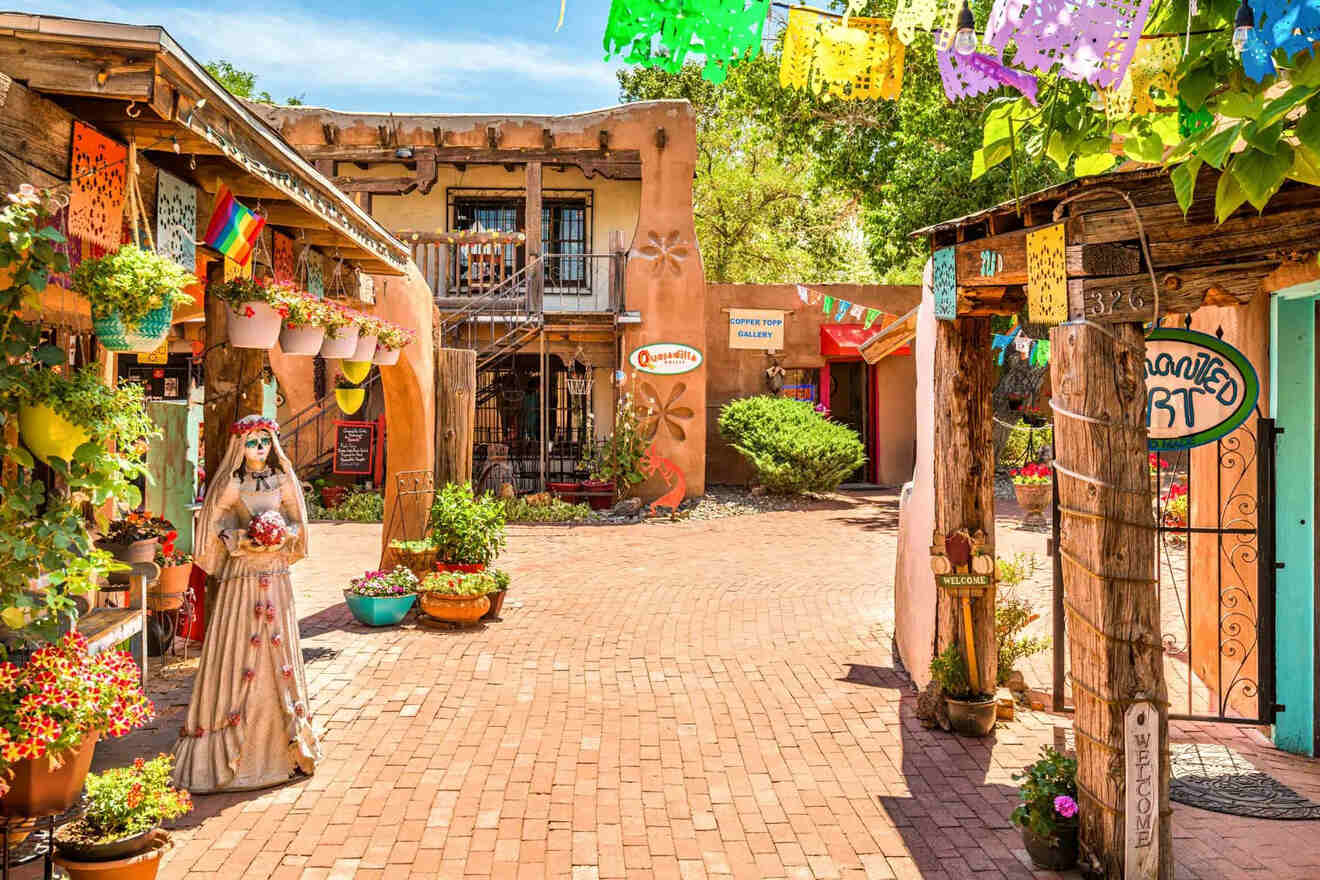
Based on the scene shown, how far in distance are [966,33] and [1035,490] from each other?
1290 centimetres

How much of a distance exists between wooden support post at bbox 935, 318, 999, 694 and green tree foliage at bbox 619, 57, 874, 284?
22.5 metres

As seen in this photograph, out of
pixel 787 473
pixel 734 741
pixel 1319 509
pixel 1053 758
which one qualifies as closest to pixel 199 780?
pixel 734 741

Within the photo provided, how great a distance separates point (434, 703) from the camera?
7.11 metres

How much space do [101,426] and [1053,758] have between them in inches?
174

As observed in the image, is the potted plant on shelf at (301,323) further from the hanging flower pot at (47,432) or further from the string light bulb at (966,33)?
the string light bulb at (966,33)

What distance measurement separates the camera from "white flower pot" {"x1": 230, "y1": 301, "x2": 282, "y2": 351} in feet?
19.1

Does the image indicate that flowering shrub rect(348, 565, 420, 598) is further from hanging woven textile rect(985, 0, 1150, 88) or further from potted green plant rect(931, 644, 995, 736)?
hanging woven textile rect(985, 0, 1150, 88)

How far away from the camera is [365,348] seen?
767 cm

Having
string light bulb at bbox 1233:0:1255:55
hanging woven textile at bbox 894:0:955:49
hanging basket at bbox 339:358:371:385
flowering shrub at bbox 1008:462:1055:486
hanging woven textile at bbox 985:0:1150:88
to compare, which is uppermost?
hanging woven textile at bbox 894:0:955:49

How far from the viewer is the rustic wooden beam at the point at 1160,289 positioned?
4.46 metres

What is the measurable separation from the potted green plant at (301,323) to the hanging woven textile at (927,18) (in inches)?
151

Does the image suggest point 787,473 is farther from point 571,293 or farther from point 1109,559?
point 1109,559

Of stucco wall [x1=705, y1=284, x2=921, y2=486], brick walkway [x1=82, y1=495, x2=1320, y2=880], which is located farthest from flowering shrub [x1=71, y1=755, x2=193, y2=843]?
stucco wall [x1=705, y1=284, x2=921, y2=486]

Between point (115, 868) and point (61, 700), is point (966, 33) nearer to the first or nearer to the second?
point (61, 700)
